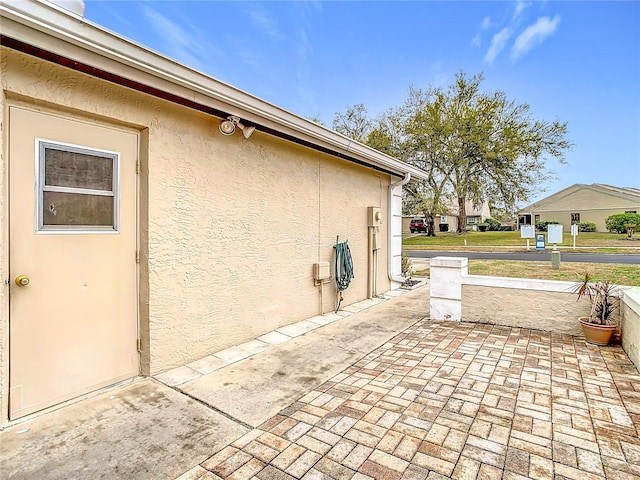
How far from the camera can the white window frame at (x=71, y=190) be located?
2531mm

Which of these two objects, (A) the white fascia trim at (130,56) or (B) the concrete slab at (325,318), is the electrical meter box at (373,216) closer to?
(B) the concrete slab at (325,318)

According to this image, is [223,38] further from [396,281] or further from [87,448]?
[87,448]

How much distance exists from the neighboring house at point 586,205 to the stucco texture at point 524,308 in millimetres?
33548

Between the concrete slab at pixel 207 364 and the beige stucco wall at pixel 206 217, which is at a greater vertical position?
the beige stucco wall at pixel 206 217

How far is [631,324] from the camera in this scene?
368 cm

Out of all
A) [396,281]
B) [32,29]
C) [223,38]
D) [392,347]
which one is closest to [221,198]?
[32,29]

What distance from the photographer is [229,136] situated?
12.9 feet

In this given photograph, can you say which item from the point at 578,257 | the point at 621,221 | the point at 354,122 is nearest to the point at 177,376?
the point at 578,257

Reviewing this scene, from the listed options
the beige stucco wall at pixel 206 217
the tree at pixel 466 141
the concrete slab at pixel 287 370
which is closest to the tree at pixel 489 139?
the tree at pixel 466 141

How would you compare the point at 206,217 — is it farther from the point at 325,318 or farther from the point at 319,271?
the point at 325,318

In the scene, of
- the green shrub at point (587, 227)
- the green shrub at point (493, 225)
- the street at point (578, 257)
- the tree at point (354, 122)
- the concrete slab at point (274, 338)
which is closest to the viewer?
the concrete slab at point (274, 338)

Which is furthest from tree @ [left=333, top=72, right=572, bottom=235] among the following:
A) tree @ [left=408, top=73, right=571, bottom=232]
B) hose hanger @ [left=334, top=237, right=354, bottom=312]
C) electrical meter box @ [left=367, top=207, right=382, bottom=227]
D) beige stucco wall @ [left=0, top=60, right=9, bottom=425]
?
beige stucco wall @ [left=0, top=60, right=9, bottom=425]

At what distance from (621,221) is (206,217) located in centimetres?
3425

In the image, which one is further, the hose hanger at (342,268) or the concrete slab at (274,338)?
the hose hanger at (342,268)
